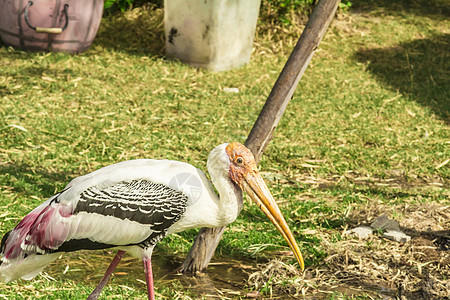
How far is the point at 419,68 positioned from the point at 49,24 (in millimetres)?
4742

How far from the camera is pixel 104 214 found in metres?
3.05

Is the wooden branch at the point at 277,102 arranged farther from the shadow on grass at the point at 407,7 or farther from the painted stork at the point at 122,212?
the shadow on grass at the point at 407,7

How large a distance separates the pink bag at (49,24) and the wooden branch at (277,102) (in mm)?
4371

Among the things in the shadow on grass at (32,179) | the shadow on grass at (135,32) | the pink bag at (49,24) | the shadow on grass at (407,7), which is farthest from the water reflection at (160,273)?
the shadow on grass at (407,7)

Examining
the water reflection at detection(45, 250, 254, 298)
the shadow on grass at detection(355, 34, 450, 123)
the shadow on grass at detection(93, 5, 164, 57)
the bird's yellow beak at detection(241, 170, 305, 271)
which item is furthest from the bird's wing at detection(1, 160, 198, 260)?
the shadow on grass at detection(93, 5, 164, 57)

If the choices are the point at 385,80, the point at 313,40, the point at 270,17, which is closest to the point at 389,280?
the point at 313,40

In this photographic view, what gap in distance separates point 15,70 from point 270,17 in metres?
3.70

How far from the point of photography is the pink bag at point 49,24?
24.3 feet

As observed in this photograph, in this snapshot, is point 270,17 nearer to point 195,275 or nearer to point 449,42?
point 449,42

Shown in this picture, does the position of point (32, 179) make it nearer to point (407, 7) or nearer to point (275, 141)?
point (275, 141)

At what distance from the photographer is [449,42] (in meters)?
9.21

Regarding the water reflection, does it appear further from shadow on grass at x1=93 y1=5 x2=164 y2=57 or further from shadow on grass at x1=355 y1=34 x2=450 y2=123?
shadow on grass at x1=93 y1=5 x2=164 y2=57

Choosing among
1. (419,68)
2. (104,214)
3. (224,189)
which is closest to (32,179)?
(104,214)

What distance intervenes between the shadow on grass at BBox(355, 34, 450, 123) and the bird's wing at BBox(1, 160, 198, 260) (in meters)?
4.70
